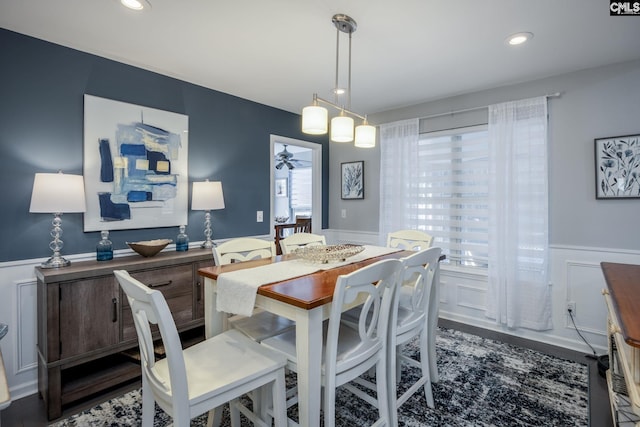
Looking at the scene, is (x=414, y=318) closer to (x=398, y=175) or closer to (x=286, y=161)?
(x=398, y=175)

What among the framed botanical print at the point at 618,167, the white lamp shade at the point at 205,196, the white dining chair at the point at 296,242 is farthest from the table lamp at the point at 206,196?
the framed botanical print at the point at 618,167

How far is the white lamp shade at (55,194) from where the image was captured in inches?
81.7

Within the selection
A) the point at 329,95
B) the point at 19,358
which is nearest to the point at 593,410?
the point at 329,95

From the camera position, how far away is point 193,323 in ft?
8.84

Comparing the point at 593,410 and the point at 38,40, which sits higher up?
the point at 38,40

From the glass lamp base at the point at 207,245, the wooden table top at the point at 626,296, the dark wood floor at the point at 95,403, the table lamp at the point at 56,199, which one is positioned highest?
the table lamp at the point at 56,199

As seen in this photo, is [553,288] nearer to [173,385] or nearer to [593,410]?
[593,410]

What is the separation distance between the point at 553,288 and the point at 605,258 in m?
0.48

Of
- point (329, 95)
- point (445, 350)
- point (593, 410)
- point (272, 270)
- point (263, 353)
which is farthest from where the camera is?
point (329, 95)

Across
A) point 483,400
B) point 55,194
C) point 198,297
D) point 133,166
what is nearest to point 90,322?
point 198,297

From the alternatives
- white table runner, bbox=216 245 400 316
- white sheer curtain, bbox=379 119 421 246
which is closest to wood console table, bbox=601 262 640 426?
white table runner, bbox=216 245 400 316

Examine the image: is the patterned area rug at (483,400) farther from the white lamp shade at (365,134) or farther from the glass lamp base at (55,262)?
the white lamp shade at (365,134)

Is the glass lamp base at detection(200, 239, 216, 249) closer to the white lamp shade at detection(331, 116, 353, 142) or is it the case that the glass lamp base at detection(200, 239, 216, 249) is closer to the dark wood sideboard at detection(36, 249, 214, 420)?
the dark wood sideboard at detection(36, 249, 214, 420)

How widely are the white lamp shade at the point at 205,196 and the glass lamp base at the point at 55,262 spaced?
1.04 metres
